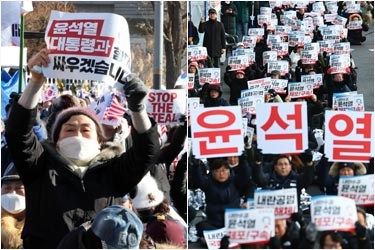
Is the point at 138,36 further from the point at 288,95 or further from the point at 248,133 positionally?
the point at 248,133

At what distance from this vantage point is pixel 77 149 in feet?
13.6

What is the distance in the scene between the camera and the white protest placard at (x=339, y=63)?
12.1m

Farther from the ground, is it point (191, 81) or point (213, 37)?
point (213, 37)

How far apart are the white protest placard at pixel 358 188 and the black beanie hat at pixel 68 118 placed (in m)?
2.38

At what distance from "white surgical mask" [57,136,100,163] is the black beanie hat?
7 centimetres

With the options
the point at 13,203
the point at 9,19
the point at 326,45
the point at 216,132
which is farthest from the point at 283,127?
the point at 326,45

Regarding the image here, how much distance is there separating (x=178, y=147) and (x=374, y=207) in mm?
1484

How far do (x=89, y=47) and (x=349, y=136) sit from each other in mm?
2303

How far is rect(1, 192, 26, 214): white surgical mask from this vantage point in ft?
15.7

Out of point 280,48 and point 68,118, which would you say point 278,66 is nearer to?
point 280,48

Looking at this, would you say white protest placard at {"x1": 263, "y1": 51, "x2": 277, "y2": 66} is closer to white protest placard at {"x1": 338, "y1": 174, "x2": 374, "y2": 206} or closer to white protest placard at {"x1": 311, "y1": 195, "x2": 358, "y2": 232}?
white protest placard at {"x1": 338, "y1": 174, "x2": 374, "y2": 206}

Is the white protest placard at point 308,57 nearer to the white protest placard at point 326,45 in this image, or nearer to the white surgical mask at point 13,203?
the white protest placard at point 326,45

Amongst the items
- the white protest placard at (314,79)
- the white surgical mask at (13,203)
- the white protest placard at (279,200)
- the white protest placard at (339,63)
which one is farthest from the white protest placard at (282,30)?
the white surgical mask at (13,203)

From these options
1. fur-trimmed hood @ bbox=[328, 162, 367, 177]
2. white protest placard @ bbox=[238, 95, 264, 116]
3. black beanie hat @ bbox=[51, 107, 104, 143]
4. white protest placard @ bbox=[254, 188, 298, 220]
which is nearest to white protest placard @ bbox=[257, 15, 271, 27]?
white protest placard @ bbox=[238, 95, 264, 116]
